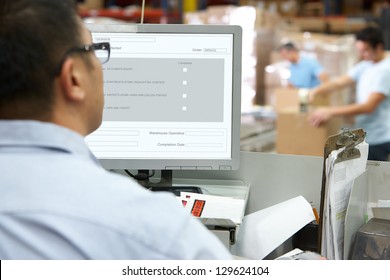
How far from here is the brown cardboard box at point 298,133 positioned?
398cm

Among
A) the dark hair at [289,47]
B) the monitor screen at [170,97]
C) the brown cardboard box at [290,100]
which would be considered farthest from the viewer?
the dark hair at [289,47]

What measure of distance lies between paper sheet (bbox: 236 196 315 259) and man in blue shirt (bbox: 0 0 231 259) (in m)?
0.52

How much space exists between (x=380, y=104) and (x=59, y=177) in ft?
11.2

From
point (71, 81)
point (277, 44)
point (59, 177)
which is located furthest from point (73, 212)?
point (277, 44)

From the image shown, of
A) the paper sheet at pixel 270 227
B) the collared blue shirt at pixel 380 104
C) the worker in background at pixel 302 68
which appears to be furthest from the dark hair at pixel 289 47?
the paper sheet at pixel 270 227

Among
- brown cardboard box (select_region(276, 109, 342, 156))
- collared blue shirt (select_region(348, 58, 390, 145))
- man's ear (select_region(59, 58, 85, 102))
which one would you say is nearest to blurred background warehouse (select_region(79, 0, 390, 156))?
brown cardboard box (select_region(276, 109, 342, 156))

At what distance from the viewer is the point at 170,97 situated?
5.00ft

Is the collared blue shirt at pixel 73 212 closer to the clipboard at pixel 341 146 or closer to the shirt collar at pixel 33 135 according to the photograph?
the shirt collar at pixel 33 135

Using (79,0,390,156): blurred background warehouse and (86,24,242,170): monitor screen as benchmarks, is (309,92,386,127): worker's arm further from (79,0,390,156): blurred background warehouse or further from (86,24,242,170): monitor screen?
(86,24,242,170): monitor screen

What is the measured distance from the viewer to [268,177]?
5.19 ft

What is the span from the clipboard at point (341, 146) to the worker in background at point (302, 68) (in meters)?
4.91
